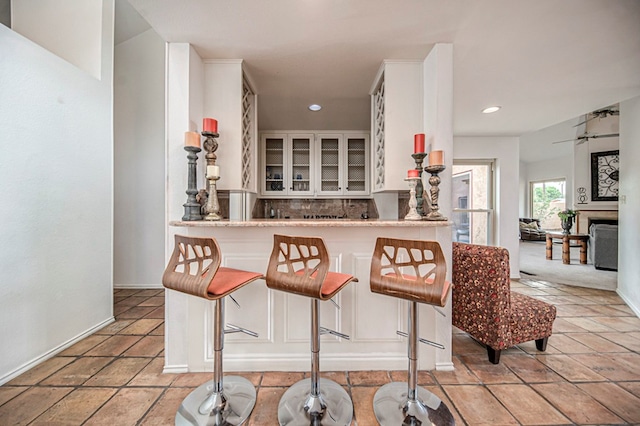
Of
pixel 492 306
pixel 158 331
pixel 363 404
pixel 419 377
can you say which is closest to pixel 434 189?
pixel 492 306

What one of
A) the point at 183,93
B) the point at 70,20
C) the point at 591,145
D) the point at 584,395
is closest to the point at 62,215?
the point at 183,93

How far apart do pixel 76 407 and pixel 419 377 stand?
2.14 m

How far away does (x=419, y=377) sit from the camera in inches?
70.1

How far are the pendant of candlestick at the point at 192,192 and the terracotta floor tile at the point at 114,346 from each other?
136 centimetres

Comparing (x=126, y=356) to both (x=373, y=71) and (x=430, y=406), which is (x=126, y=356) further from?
(x=373, y=71)

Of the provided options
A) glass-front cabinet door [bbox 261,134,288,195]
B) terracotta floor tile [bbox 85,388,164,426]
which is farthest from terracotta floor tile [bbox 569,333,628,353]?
glass-front cabinet door [bbox 261,134,288,195]

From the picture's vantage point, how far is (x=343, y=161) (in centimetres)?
375

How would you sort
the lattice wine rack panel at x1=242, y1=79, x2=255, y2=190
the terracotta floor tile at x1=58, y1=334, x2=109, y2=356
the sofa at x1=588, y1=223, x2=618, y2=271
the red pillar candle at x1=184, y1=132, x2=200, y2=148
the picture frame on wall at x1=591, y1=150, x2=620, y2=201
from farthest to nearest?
the picture frame on wall at x1=591, y1=150, x2=620, y2=201 < the sofa at x1=588, y1=223, x2=618, y2=271 < the lattice wine rack panel at x1=242, y1=79, x2=255, y2=190 < the terracotta floor tile at x1=58, y1=334, x2=109, y2=356 < the red pillar candle at x1=184, y1=132, x2=200, y2=148

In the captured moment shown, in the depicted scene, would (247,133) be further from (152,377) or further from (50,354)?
(50,354)

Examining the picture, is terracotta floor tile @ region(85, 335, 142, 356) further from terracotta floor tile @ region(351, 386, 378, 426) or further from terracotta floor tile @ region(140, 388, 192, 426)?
terracotta floor tile @ region(351, 386, 378, 426)

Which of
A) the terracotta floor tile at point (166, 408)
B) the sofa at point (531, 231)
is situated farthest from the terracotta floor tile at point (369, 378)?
the sofa at point (531, 231)

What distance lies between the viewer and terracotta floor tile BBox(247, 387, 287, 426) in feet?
4.62

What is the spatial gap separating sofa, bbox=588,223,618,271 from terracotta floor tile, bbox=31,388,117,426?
7.33 metres

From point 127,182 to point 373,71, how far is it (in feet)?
11.4
